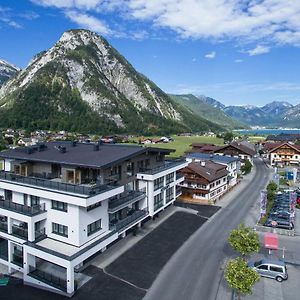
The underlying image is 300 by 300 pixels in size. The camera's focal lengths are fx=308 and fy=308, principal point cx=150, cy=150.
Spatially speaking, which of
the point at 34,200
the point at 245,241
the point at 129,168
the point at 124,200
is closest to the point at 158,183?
the point at 129,168

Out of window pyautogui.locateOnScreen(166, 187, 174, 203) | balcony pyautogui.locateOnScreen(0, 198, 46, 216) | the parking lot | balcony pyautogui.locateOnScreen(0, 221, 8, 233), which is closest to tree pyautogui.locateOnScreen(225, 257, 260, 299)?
the parking lot

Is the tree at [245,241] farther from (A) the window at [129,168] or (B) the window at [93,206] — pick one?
(A) the window at [129,168]

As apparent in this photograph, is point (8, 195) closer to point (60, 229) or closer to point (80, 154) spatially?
point (80, 154)

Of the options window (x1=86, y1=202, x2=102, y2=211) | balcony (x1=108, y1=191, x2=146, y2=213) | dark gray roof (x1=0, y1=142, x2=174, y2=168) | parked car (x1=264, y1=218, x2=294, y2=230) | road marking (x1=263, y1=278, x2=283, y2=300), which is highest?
dark gray roof (x1=0, y1=142, x2=174, y2=168)

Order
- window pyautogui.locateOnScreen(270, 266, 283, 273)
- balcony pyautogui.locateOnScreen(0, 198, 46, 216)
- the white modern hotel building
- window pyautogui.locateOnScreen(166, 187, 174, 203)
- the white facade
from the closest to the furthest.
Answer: the white facade
the white modern hotel building
window pyautogui.locateOnScreen(270, 266, 283, 273)
balcony pyautogui.locateOnScreen(0, 198, 46, 216)
window pyautogui.locateOnScreen(166, 187, 174, 203)

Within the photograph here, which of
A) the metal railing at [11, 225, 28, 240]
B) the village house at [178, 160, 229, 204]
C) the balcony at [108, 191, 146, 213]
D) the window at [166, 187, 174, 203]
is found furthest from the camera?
the village house at [178, 160, 229, 204]

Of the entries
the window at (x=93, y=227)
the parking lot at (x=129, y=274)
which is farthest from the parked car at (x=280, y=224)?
the window at (x=93, y=227)

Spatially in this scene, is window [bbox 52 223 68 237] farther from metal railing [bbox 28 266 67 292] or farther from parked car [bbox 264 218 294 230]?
parked car [bbox 264 218 294 230]
